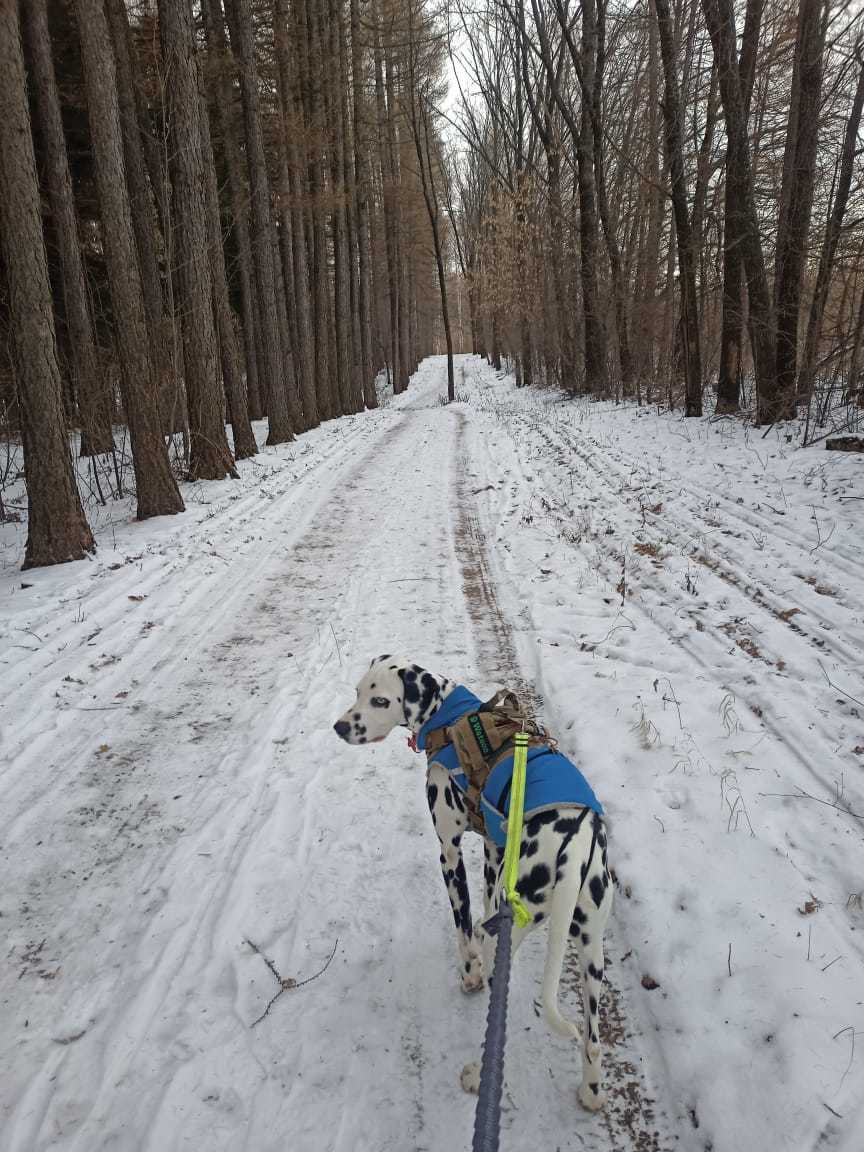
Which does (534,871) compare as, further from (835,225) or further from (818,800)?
(835,225)

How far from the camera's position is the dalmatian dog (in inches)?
83.5

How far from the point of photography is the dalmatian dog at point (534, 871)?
2121 mm

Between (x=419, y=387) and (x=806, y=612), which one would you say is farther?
(x=419, y=387)

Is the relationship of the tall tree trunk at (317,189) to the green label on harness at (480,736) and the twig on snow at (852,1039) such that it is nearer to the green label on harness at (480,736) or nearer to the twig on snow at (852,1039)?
the green label on harness at (480,736)

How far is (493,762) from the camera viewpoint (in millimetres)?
2510

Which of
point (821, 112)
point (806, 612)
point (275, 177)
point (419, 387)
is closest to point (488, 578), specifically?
point (806, 612)

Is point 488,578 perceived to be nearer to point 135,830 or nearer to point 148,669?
point 148,669

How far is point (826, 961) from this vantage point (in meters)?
2.72

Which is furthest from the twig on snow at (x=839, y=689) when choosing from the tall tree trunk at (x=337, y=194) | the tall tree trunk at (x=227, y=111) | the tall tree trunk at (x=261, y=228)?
the tall tree trunk at (x=337, y=194)

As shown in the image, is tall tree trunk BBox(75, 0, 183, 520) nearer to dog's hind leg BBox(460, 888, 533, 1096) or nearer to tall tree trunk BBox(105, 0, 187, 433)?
tall tree trunk BBox(105, 0, 187, 433)

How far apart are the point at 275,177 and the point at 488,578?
61.0ft

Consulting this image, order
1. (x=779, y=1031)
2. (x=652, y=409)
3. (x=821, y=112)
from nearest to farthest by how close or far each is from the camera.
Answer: (x=779, y=1031), (x=821, y=112), (x=652, y=409)

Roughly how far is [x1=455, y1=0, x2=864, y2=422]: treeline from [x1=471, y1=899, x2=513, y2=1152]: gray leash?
11863 mm

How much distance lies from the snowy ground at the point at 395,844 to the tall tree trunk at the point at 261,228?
10468 mm
